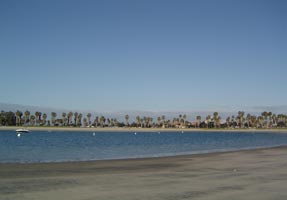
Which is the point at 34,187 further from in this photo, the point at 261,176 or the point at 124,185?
the point at 261,176

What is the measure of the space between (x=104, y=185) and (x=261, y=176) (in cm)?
704

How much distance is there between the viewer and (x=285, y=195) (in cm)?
1400

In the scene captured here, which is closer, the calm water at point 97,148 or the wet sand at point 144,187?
the wet sand at point 144,187

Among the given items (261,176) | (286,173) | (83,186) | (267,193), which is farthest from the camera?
(286,173)

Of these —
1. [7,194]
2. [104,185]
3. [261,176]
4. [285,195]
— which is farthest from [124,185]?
[261,176]

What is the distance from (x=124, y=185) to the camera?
15.9 meters

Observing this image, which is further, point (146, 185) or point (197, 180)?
point (197, 180)

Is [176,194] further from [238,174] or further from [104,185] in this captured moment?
[238,174]

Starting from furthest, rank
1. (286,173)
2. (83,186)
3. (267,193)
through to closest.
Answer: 1. (286,173)
2. (83,186)
3. (267,193)

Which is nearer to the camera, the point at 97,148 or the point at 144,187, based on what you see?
the point at 144,187

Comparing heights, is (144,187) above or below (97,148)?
below

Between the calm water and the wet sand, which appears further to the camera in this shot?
the calm water

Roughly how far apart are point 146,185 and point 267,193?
159 inches

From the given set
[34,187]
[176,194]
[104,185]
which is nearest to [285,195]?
[176,194]
